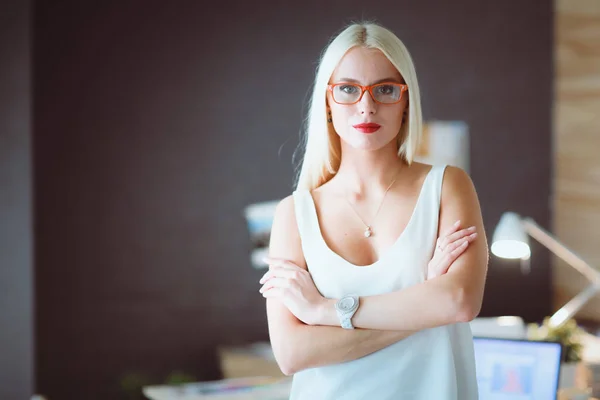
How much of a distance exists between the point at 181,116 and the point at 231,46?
54 centimetres

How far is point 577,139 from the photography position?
5820 mm

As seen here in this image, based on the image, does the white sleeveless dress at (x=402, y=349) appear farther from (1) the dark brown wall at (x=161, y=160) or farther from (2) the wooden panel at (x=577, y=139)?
(2) the wooden panel at (x=577, y=139)

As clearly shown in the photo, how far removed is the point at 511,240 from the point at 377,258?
2016mm

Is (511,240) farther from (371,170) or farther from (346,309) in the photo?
(346,309)

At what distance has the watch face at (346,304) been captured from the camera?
1628 mm

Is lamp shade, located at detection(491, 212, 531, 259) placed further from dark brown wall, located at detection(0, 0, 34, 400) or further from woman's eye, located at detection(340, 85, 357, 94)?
dark brown wall, located at detection(0, 0, 34, 400)

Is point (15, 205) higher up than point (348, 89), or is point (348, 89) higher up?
point (348, 89)

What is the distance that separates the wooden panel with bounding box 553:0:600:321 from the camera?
5703 millimetres

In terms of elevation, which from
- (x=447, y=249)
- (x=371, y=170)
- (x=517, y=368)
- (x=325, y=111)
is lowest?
(x=517, y=368)

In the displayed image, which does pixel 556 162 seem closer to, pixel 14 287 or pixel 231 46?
pixel 231 46

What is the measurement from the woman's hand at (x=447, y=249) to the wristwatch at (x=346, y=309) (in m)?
0.16

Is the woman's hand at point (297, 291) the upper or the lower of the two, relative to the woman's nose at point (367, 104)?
lower

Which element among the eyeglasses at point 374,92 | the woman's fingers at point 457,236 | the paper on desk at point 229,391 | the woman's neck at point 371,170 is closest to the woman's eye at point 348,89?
the eyeglasses at point 374,92

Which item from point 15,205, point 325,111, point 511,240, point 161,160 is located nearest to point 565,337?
point 511,240
